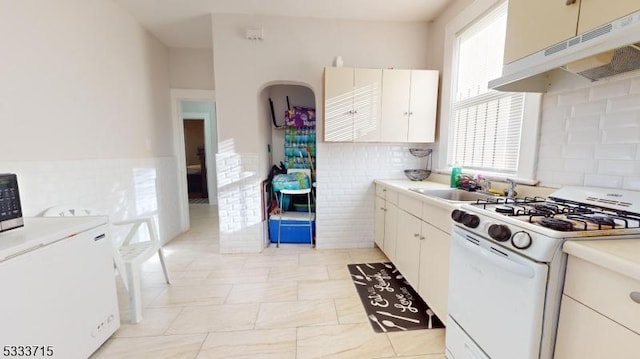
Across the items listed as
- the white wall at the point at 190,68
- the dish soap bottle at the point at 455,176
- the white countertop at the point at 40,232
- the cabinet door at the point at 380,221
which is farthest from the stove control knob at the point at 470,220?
the white wall at the point at 190,68

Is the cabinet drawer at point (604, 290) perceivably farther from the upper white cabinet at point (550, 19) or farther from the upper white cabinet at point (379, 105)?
the upper white cabinet at point (379, 105)

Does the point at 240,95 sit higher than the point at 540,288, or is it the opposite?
the point at 240,95

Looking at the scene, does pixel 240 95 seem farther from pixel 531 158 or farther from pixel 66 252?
pixel 531 158

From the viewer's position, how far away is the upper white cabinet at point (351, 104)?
2.63 meters

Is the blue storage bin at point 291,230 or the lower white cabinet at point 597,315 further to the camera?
the blue storage bin at point 291,230

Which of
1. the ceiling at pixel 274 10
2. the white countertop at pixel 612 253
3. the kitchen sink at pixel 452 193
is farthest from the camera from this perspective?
the ceiling at pixel 274 10

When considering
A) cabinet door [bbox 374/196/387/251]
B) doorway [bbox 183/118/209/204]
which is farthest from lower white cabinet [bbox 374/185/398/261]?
doorway [bbox 183/118/209/204]


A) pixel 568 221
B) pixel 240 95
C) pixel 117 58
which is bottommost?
pixel 568 221

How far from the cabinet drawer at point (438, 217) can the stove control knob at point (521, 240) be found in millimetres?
520

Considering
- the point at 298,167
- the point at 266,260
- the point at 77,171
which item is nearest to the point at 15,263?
the point at 77,171

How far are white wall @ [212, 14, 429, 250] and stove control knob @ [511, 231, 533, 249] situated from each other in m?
2.11

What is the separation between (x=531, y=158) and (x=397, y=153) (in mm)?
1486

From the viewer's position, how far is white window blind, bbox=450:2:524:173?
6.00 feet

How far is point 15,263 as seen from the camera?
41.9 inches
